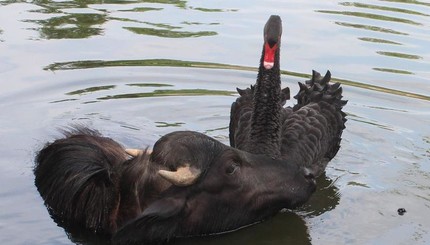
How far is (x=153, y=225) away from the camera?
7.79m

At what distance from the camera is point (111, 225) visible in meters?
8.25

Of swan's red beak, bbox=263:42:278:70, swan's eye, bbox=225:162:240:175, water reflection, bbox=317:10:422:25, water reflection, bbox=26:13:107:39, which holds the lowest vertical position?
water reflection, bbox=26:13:107:39

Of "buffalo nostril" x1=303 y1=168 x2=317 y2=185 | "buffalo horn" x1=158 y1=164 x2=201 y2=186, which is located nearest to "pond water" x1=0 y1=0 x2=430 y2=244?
"buffalo nostril" x1=303 y1=168 x2=317 y2=185

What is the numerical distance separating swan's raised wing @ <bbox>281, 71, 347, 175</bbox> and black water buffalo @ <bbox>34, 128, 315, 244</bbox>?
4.25ft

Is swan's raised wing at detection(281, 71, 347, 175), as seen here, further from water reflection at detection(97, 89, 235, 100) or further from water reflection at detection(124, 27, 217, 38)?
water reflection at detection(124, 27, 217, 38)

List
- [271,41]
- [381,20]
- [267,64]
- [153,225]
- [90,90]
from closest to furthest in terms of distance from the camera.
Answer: [153,225]
[267,64]
[271,41]
[90,90]
[381,20]

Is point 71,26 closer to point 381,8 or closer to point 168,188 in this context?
point 381,8

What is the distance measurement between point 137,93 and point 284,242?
4.47 meters

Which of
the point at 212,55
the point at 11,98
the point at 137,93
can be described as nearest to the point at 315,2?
the point at 212,55

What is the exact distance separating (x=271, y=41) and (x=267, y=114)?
76 centimetres

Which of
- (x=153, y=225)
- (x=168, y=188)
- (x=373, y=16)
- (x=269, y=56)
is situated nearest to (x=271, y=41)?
(x=269, y=56)

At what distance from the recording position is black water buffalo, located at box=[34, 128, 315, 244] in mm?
7850

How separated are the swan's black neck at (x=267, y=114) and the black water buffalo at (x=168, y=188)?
3.00 ft

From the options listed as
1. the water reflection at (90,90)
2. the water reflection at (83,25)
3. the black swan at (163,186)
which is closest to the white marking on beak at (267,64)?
the black swan at (163,186)
